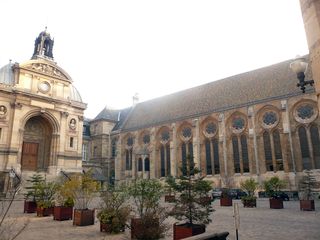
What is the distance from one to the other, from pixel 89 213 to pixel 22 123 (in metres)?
25.4

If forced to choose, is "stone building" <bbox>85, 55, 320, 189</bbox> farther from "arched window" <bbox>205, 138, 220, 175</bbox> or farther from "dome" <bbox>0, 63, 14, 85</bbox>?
"dome" <bbox>0, 63, 14, 85</bbox>

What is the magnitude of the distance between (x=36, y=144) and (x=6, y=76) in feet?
30.8

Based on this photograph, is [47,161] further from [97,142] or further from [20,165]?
[97,142]

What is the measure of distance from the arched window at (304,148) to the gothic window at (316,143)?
24.4 inches

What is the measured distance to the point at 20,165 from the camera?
32.0 metres

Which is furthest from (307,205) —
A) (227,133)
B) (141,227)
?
(227,133)

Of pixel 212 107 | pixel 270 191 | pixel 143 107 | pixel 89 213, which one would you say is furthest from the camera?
pixel 143 107

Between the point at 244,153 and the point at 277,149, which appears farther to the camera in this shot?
the point at 244,153

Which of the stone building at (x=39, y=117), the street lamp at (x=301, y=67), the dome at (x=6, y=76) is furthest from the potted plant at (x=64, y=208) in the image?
the dome at (x=6, y=76)

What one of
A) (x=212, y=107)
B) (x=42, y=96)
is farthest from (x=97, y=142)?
(x=212, y=107)

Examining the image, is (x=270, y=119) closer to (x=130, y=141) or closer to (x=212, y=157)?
(x=212, y=157)

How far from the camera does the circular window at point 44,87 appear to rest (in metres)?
35.2

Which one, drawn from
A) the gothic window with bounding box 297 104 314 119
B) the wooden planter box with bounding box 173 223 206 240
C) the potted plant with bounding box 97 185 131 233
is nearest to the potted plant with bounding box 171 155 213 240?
the wooden planter box with bounding box 173 223 206 240

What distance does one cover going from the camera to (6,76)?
109 ft
